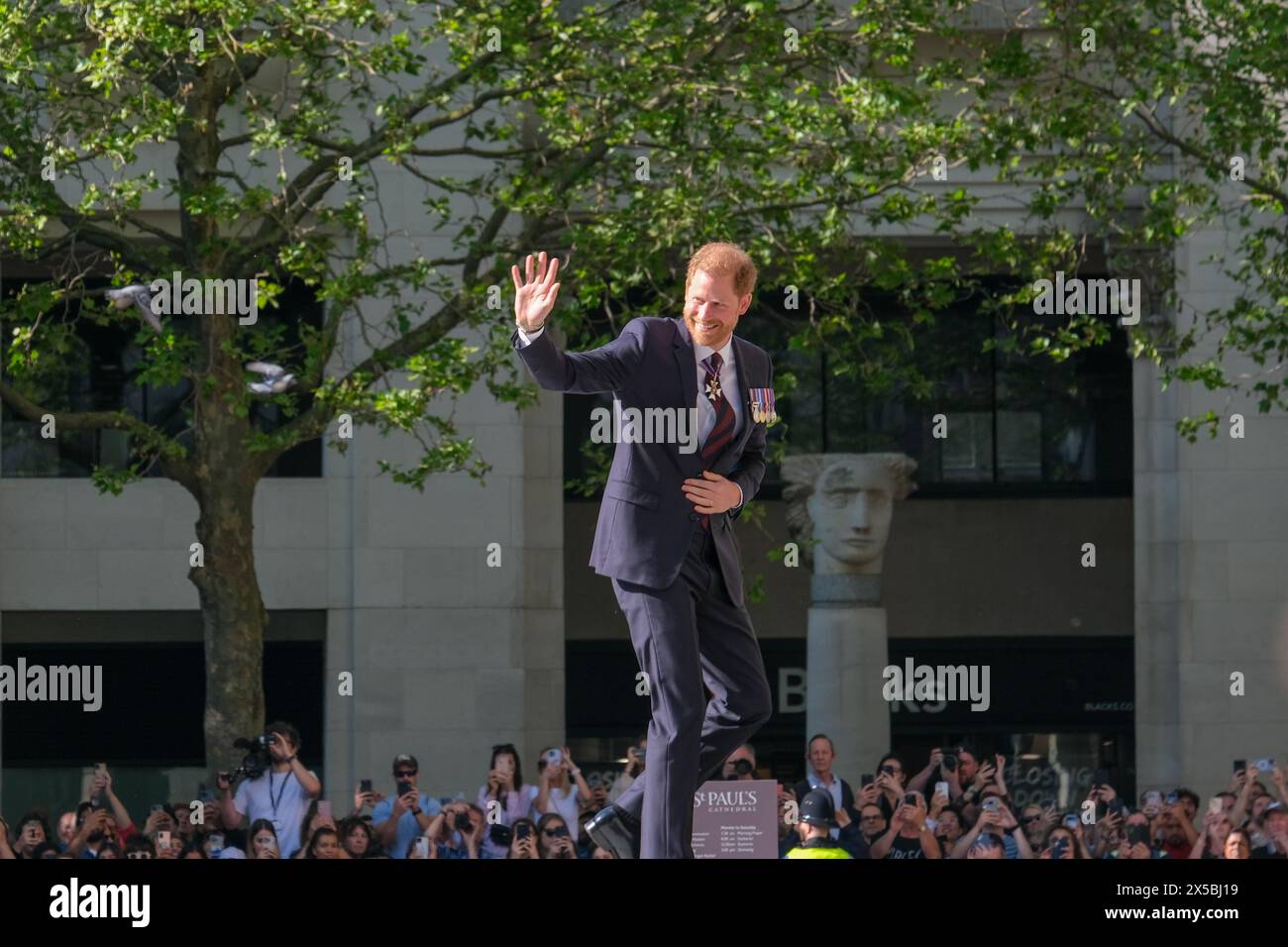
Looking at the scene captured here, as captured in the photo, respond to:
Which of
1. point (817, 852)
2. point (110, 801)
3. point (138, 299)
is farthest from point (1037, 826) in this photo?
point (138, 299)

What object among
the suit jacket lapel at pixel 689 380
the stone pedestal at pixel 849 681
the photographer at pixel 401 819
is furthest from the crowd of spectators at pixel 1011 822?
the suit jacket lapel at pixel 689 380

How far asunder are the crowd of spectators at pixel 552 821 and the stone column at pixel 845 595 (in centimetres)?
370

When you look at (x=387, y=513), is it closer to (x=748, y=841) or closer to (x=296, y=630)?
(x=296, y=630)

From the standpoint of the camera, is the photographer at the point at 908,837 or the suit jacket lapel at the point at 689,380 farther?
the photographer at the point at 908,837

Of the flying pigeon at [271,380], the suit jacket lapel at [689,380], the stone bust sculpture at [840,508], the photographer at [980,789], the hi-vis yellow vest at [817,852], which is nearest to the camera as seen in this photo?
the suit jacket lapel at [689,380]

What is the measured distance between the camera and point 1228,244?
19609mm

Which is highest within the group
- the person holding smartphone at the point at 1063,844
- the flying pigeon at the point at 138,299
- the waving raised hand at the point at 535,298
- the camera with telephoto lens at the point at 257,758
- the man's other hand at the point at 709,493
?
the flying pigeon at the point at 138,299

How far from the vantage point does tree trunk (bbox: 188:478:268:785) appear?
14727 mm

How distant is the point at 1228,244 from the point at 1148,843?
30.6 ft

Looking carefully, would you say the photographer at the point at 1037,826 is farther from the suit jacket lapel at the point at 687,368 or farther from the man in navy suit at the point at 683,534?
the suit jacket lapel at the point at 687,368

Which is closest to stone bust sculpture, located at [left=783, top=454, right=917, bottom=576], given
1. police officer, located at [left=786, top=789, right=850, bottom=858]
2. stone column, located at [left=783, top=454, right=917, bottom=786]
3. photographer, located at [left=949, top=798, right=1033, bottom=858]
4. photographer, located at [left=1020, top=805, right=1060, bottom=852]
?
stone column, located at [left=783, top=454, right=917, bottom=786]

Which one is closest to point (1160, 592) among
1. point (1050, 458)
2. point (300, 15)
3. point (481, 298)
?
point (1050, 458)

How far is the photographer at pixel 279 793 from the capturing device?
1231 centimetres

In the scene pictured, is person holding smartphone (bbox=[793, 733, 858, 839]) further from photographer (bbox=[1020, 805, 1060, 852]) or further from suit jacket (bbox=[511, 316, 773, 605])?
suit jacket (bbox=[511, 316, 773, 605])
